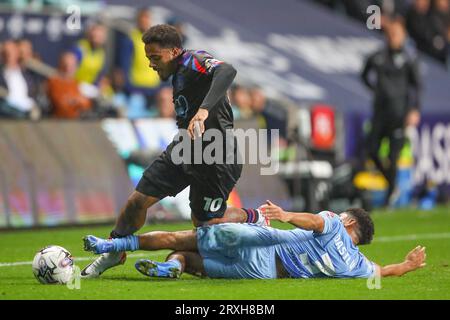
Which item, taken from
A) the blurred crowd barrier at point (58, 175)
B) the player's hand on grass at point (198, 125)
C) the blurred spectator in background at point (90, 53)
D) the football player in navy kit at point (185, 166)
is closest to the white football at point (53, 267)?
the football player in navy kit at point (185, 166)

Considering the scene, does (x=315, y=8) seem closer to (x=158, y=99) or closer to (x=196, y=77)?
(x=158, y=99)

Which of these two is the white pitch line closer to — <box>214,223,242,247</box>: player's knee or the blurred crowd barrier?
<box>214,223,242,247</box>: player's knee

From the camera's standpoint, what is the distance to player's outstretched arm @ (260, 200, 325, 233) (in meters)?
8.69

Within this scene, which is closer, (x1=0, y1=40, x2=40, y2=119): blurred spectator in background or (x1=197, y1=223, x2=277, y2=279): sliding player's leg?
(x1=197, y1=223, x2=277, y2=279): sliding player's leg

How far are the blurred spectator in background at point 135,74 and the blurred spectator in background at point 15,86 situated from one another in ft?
7.90

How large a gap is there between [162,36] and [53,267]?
205 cm

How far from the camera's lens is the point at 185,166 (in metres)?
9.85

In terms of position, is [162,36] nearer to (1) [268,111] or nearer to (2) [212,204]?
(2) [212,204]

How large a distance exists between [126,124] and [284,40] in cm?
842

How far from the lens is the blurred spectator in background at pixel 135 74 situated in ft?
62.1

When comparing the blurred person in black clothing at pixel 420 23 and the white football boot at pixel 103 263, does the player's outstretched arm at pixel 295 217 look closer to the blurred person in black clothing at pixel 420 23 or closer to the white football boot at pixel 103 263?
the white football boot at pixel 103 263

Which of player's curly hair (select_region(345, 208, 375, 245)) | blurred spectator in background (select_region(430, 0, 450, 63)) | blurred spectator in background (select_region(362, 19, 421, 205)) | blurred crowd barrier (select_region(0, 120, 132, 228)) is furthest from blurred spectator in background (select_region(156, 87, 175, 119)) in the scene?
blurred spectator in background (select_region(430, 0, 450, 63))

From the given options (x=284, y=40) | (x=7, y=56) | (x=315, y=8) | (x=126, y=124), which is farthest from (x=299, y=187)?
(x=315, y=8)

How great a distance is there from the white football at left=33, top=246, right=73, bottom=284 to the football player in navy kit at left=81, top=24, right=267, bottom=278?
406 mm
